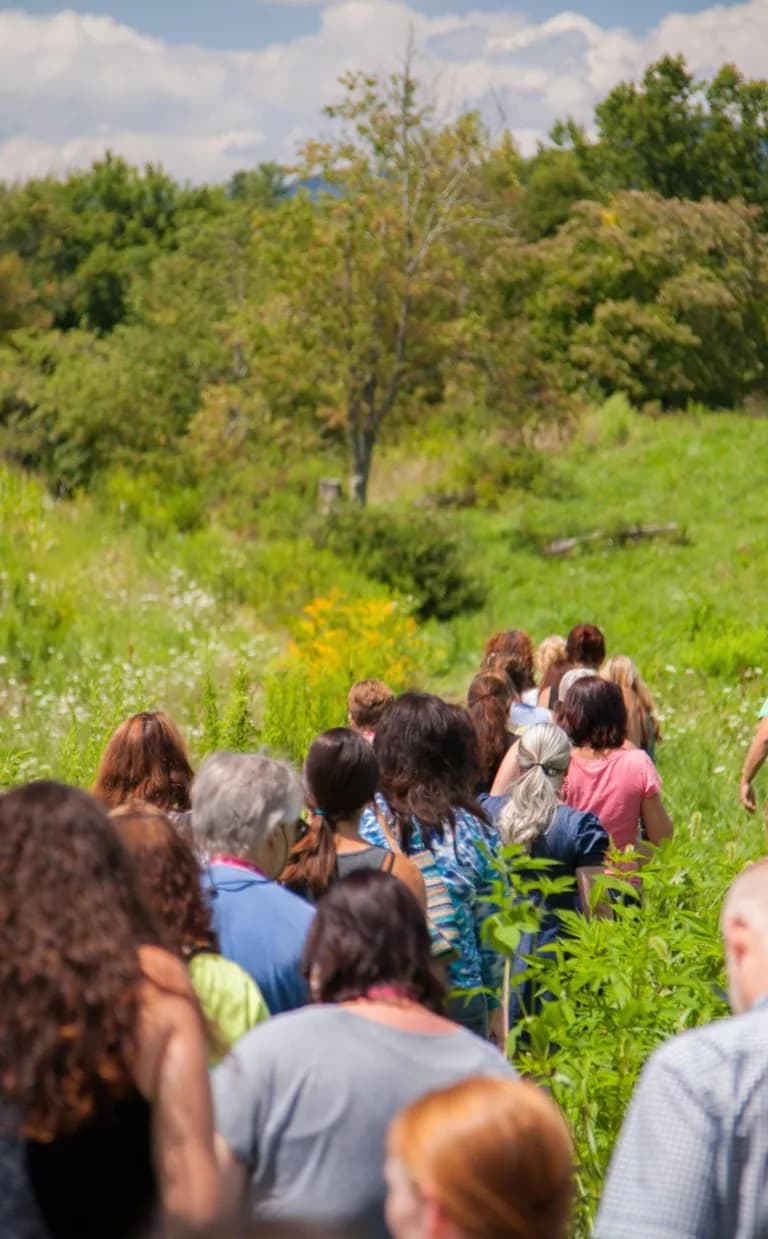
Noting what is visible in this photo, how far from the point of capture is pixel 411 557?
18.3 m

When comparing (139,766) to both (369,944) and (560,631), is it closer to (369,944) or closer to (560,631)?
(369,944)

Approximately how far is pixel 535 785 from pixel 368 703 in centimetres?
122

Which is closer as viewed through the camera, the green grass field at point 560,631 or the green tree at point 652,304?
the green grass field at point 560,631

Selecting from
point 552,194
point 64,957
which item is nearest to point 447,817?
point 64,957

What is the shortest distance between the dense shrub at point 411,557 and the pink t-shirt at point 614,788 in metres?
11.7

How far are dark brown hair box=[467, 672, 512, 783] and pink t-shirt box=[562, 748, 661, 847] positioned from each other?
591mm

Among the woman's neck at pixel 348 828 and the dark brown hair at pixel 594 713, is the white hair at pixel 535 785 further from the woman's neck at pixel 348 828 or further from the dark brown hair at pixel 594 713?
the woman's neck at pixel 348 828

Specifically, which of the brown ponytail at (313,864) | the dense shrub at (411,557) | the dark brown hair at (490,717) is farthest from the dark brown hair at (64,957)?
the dense shrub at (411,557)

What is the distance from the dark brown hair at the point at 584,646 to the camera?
307 inches

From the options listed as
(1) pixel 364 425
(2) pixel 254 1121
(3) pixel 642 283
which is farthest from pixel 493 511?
(2) pixel 254 1121

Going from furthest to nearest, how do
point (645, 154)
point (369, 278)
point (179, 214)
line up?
point (179, 214), point (645, 154), point (369, 278)

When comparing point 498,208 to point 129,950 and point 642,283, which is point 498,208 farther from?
point 129,950

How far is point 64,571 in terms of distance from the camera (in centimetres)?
1515

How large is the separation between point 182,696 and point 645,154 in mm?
36177
